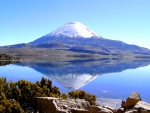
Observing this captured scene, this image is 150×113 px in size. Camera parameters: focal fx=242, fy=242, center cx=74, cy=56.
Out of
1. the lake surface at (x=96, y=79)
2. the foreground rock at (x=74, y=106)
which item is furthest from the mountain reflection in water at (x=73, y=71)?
the foreground rock at (x=74, y=106)

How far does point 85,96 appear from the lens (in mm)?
12398

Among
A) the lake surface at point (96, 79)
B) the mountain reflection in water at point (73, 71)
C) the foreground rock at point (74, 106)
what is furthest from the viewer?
the mountain reflection in water at point (73, 71)

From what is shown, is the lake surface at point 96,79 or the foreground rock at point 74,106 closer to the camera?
the foreground rock at point 74,106

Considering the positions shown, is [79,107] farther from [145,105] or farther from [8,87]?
[8,87]

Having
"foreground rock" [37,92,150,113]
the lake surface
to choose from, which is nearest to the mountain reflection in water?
the lake surface

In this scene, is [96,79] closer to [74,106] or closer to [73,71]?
[73,71]

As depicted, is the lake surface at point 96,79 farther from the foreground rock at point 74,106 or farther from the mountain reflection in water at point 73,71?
the foreground rock at point 74,106

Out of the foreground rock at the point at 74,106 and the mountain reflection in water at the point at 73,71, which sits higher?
the foreground rock at the point at 74,106

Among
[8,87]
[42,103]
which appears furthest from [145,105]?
[8,87]

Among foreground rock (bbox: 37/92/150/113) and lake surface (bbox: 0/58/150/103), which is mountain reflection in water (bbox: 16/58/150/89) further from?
foreground rock (bbox: 37/92/150/113)

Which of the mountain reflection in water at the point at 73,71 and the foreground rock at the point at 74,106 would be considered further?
the mountain reflection in water at the point at 73,71

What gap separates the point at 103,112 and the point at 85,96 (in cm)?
520

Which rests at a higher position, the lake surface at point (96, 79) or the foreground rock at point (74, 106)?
the foreground rock at point (74, 106)

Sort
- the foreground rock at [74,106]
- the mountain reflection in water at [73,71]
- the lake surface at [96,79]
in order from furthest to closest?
the mountain reflection in water at [73,71] < the lake surface at [96,79] < the foreground rock at [74,106]
